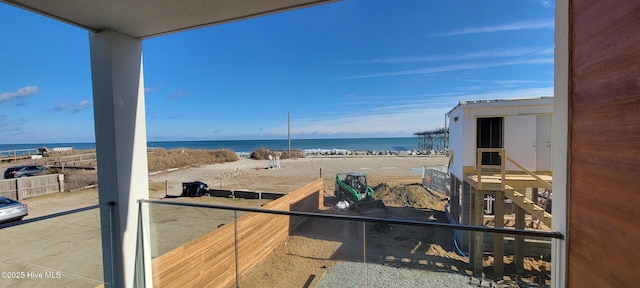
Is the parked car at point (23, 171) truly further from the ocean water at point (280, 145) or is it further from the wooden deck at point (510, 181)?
the ocean water at point (280, 145)

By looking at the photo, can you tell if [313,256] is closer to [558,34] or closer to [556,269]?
[556,269]

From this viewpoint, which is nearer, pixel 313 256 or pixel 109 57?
pixel 109 57

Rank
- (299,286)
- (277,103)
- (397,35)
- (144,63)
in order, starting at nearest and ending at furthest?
1. (144,63)
2. (299,286)
3. (397,35)
4. (277,103)

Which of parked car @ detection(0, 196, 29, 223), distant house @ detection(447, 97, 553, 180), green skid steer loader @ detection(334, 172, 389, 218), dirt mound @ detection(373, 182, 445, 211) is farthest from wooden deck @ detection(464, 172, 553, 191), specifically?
parked car @ detection(0, 196, 29, 223)

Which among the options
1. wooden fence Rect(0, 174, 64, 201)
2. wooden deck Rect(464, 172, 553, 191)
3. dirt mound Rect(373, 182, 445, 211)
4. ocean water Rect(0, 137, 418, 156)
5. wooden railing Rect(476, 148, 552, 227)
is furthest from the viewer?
ocean water Rect(0, 137, 418, 156)

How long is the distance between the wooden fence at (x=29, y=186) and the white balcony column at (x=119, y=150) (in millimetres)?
11110

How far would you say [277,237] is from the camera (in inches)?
116

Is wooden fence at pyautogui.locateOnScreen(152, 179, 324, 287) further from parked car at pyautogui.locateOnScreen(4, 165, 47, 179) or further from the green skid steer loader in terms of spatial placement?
parked car at pyautogui.locateOnScreen(4, 165, 47, 179)

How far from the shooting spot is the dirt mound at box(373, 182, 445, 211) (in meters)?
9.76

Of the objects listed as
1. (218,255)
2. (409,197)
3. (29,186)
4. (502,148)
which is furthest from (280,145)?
(218,255)

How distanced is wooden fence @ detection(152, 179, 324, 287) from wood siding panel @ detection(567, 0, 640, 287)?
1.76m

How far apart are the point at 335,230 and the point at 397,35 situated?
14.7 meters

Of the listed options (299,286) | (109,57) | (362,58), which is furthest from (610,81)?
(362,58)

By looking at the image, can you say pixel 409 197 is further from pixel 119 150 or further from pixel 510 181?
pixel 119 150
